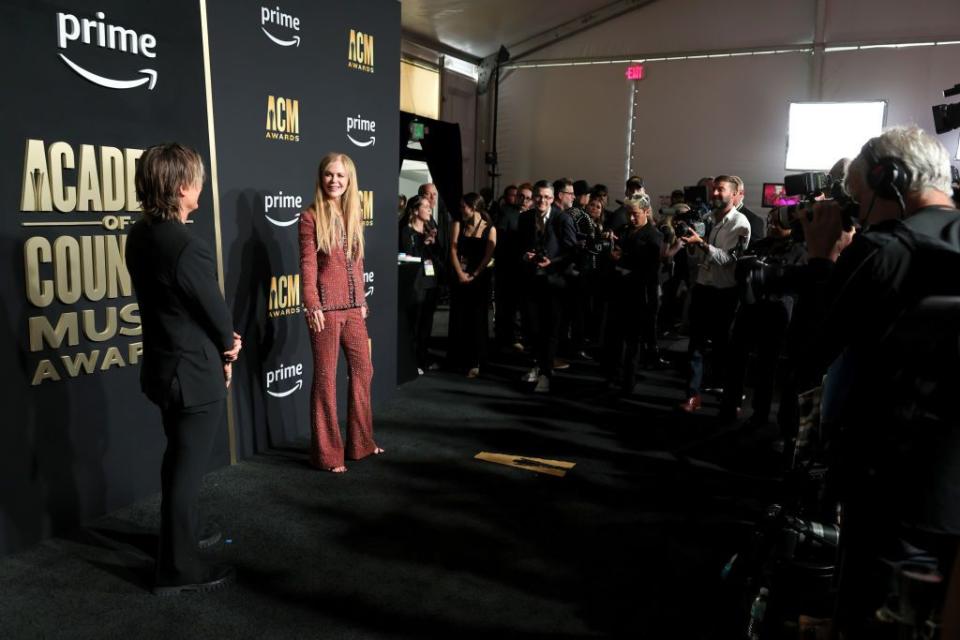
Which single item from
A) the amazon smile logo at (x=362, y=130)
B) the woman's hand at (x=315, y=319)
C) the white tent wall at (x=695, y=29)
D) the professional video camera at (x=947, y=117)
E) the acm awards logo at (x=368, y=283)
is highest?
the white tent wall at (x=695, y=29)

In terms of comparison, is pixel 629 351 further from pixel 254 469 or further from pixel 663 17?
pixel 663 17

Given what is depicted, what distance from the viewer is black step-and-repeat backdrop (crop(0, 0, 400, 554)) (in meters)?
2.94

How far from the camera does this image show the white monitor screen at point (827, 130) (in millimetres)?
9820

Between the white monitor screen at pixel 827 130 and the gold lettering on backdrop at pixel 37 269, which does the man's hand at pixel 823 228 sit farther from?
the white monitor screen at pixel 827 130

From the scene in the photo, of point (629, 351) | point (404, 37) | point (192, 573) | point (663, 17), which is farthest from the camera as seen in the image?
point (663, 17)

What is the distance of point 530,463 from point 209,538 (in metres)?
1.88

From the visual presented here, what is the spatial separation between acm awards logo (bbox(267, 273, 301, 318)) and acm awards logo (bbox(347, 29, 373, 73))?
152 cm

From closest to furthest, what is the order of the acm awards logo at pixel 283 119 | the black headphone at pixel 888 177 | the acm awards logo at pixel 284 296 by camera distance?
the black headphone at pixel 888 177, the acm awards logo at pixel 283 119, the acm awards logo at pixel 284 296

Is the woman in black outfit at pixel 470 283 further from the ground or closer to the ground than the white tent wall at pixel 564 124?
closer to the ground

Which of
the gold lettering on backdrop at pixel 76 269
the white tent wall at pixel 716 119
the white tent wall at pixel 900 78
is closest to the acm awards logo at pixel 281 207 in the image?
the gold lettering on backdrop at pixel 76 269

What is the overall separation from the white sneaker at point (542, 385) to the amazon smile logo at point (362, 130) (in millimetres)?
2376

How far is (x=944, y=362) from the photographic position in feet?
5.20

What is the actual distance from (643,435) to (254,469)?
256 centimetres

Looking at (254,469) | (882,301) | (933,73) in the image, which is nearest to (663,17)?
(933,73)
